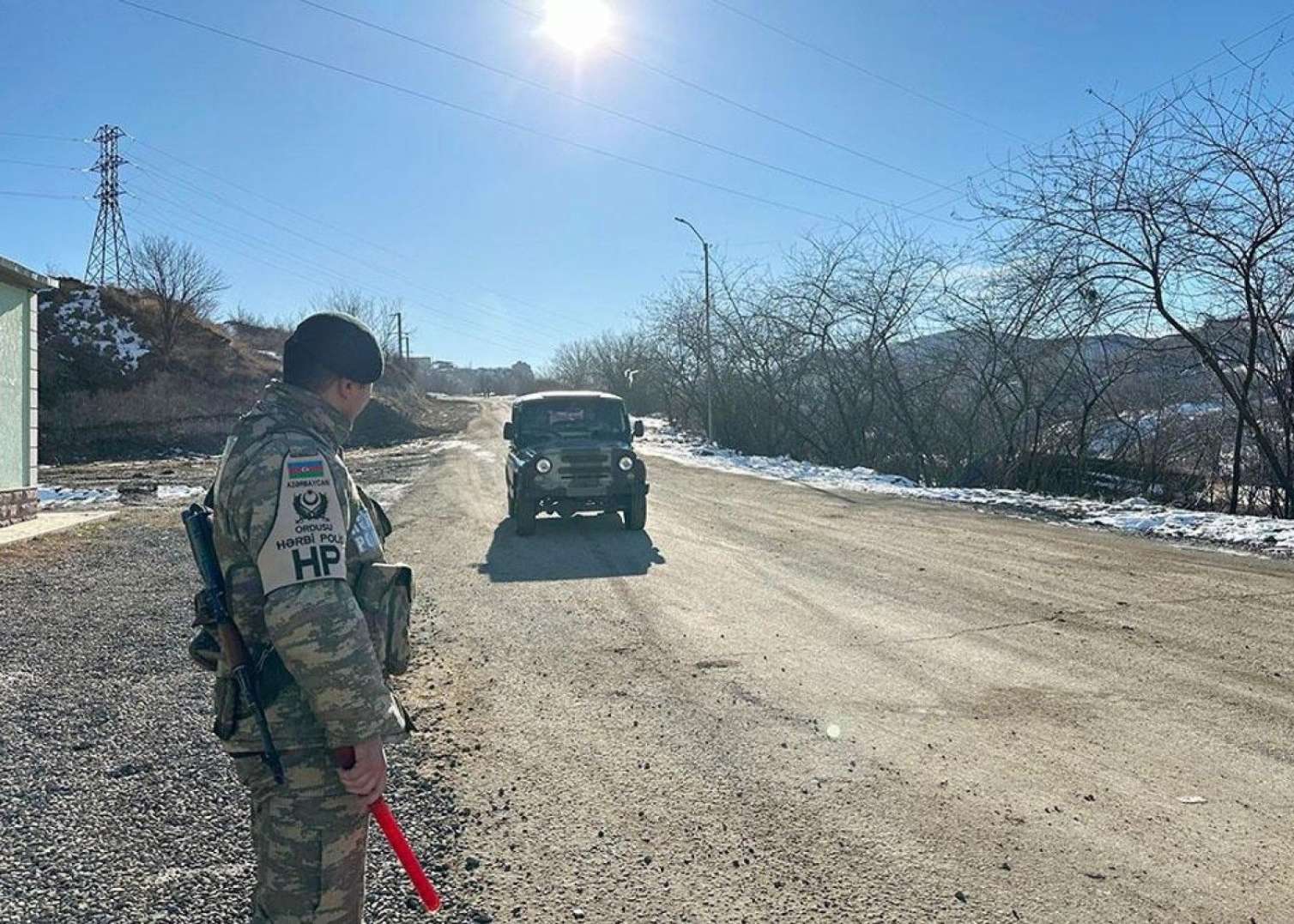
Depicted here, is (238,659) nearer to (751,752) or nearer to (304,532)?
(304,532)

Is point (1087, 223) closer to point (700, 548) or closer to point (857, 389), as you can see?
point (700, 548)

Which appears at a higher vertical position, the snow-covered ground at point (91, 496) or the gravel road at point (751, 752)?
the gravel road at point (751, 752)

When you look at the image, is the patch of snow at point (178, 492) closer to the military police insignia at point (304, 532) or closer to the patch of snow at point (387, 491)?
the patch of snow at point (387, 491)

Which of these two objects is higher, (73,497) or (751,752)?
(751,752)

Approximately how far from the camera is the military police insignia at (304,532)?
1.95m

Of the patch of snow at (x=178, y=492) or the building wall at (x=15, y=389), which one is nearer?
the building wall at (x=15, y=389)

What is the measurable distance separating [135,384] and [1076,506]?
34.0 metres

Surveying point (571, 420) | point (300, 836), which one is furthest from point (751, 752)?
point (571, 420)

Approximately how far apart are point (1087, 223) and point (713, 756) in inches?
569

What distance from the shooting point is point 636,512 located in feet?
39.5

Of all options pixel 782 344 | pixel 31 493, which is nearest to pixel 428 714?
pixel 31 493

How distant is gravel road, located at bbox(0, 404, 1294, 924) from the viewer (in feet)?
10.2

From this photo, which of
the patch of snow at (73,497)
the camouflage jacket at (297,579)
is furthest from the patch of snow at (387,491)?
the camouflage jacket at (297,579)

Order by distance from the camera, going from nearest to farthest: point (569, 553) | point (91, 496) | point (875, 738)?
point (875, 738) → point (569, 553) → point (91, 496)
